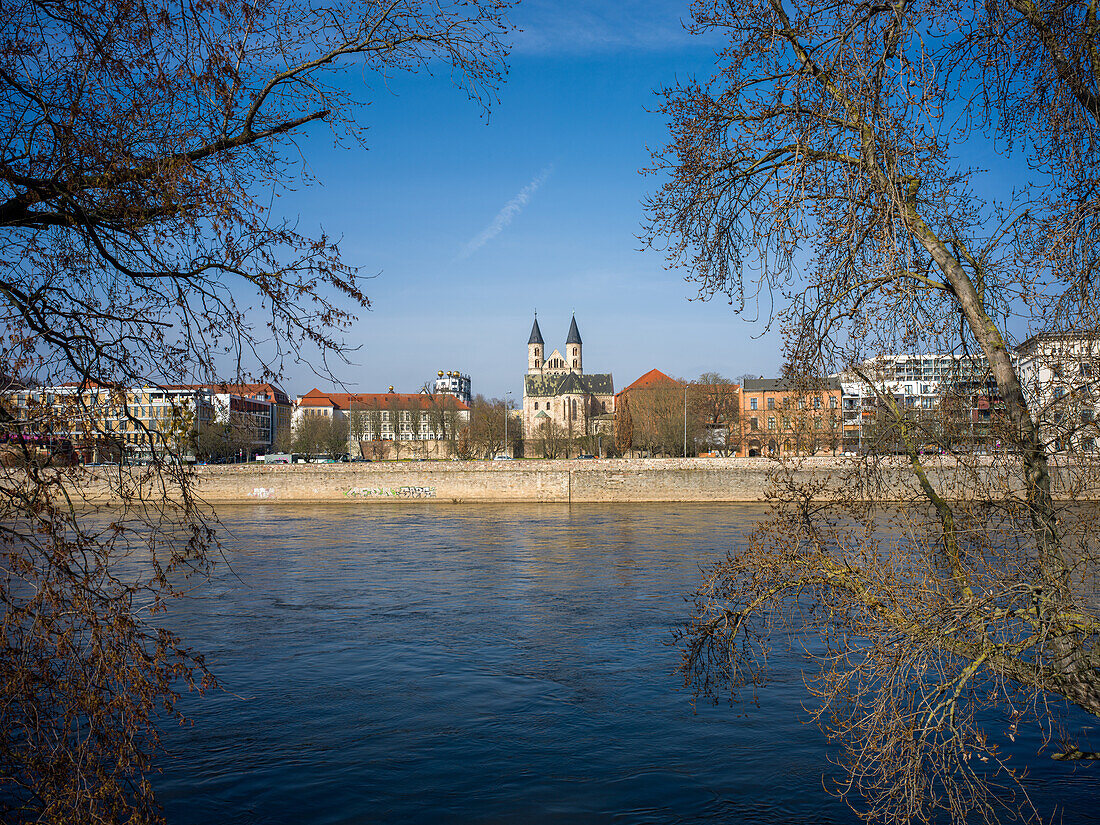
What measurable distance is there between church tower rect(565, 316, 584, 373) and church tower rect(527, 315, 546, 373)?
522cm

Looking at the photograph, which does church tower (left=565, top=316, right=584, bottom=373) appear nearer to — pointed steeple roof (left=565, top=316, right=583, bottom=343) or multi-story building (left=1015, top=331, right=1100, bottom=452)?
pointed steeple roof (left=565, top=316, right=583, bottom=343)

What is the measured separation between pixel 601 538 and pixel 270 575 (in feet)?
39.3

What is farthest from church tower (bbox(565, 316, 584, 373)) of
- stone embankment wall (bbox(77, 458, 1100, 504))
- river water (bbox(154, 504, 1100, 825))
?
river water (bbox(154, 504, 1100, 825))

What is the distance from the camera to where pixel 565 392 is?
367 feet

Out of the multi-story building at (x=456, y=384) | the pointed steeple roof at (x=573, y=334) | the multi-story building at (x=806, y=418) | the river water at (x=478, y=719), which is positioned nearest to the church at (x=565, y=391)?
the pointed steeple roof at (x=573, y=334)

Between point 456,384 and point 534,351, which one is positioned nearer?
point 534,351

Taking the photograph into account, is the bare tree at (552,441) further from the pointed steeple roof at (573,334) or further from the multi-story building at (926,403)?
the multi-story building at (926,403)

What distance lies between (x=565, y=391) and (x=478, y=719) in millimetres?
102165

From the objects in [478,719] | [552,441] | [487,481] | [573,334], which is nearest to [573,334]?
[573,334]

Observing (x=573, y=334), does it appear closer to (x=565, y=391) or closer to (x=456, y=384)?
(x=565, y=391)

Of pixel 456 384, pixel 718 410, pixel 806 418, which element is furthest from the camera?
pixel 456 384

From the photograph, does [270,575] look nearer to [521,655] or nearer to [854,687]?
[521,655]


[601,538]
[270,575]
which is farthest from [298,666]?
[601,538]

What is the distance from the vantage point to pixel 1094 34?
4.73 metres
